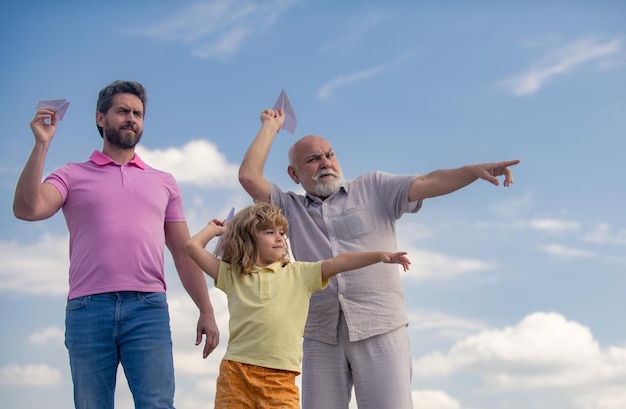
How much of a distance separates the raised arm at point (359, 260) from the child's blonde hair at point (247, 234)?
0.34 meters

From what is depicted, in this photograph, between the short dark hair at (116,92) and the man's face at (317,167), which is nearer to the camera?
the short dark hair at (116,92)

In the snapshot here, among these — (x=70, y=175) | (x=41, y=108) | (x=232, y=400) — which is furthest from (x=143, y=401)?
(x=41, y=108)

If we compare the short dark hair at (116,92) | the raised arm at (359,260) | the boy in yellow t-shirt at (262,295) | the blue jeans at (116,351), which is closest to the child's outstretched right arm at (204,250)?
the boy in yellow t-shirt at (262,295)

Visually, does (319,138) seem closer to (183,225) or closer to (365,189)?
(365,189)

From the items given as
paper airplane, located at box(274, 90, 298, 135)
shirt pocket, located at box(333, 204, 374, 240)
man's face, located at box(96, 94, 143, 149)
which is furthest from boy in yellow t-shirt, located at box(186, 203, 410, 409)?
paper airplane, located at box(274, 90, 298, 135)

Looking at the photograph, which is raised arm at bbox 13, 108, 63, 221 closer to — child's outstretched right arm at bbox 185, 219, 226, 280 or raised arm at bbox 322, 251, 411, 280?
child's outstretched right arm at bbox 185, 219, 226, 280

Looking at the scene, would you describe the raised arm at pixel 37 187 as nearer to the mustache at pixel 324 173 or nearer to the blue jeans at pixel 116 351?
the blue jeans at pixel 116 351

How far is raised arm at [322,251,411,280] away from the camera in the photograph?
4.55 metres

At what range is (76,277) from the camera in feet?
16.7

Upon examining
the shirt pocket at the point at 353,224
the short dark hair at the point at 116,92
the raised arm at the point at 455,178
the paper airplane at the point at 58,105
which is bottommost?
the shirt pocket at the point at 353,224

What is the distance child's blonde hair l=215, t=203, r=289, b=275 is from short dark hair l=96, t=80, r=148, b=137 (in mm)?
1184

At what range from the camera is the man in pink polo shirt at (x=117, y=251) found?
16.1 feet

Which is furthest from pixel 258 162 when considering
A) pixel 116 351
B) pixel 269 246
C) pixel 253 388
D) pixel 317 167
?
pixel 253 388

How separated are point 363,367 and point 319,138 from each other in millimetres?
1767
